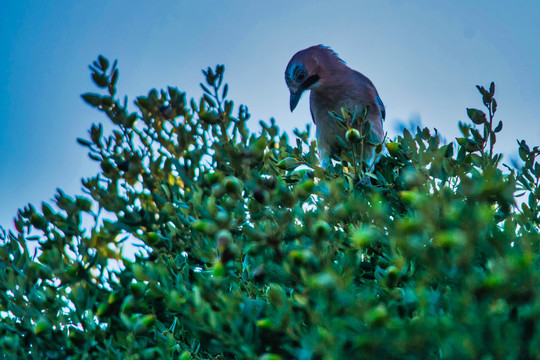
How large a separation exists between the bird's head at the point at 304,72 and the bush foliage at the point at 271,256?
2.70m

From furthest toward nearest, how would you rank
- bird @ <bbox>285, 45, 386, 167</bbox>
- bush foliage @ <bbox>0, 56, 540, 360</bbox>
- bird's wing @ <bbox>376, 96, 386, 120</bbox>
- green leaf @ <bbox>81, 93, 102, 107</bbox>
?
bird's wing @ <bbox>376, 96, 386, 120</bbox>, bird @ <bbox>285, 45, 386, 167</bbox>, green leaf @ <bbox>81, 93, 102, 107</bbox>, bush foliage @ <bbox>0, 56, 540, 360</bbox>

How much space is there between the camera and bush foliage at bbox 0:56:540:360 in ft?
3.70

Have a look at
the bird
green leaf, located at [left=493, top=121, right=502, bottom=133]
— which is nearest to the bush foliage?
green leaf, located at [left=493, top=121, right=502, bottom=133]

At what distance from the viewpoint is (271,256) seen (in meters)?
1.61

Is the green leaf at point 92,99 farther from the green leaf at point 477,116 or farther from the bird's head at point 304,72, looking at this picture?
the bird's head at point 304,72

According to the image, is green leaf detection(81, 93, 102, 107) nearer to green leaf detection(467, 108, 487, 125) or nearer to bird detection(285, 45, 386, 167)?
green leaf detection(467, 108, 487, 125)

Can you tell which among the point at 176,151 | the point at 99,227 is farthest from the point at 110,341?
the point at 176,151

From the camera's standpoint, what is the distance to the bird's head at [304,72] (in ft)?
16.9

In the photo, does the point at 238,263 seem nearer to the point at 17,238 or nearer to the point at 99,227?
the point at 99,227

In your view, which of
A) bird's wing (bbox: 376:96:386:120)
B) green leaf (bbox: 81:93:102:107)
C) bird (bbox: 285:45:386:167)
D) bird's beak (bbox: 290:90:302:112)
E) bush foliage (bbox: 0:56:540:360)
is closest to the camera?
bush foliage (bbox: 0:56:540:360)

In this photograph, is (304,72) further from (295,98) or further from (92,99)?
(92,99)

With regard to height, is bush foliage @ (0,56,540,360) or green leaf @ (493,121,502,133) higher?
green leaf @ (493,121,502,133)

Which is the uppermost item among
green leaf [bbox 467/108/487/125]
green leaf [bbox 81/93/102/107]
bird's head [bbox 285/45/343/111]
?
bird's head [bbox 285/45/343/111]

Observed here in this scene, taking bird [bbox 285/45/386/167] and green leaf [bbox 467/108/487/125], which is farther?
bird [bbox 285/45/386/167]
